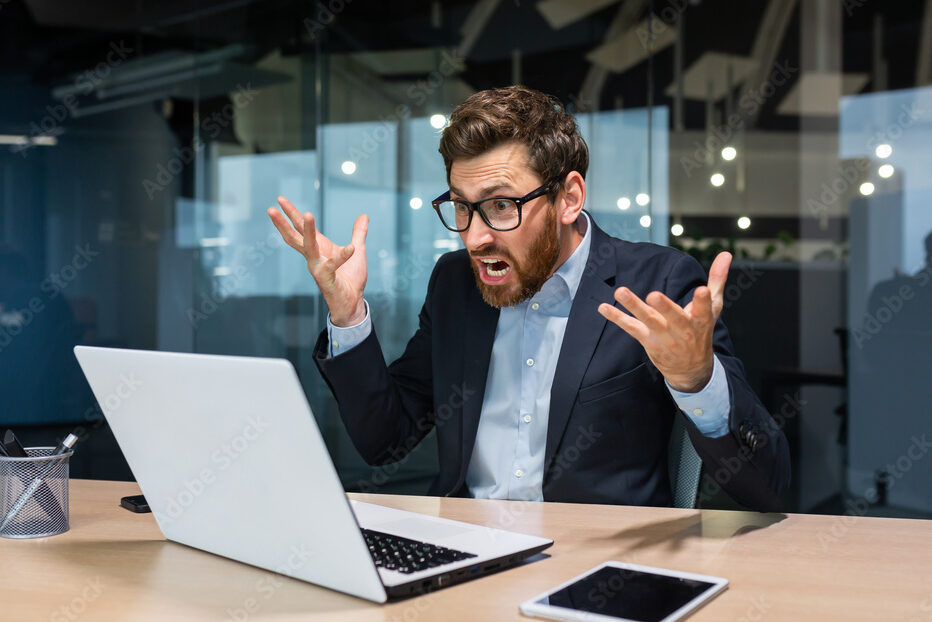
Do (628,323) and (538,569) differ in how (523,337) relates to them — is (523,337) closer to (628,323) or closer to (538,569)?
(628,323)

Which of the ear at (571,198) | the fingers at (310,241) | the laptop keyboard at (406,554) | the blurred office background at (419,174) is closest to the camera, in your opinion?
the laptop keyboard at (406,554)

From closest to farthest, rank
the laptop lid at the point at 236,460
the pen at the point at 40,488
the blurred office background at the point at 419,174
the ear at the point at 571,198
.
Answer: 1. the laptop lid at the point at 236,460
2. the pen at the point at 40,488
3. the ear at the point at 571,198
4. the blurred office background at the point at 419,174

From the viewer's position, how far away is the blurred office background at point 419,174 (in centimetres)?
363

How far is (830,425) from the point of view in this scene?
378 cm

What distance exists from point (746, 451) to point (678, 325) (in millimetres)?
293

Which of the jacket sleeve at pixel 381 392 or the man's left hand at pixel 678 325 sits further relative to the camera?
the jacket sleeve at pixel 381 392

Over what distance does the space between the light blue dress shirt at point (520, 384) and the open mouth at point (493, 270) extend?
117 mm

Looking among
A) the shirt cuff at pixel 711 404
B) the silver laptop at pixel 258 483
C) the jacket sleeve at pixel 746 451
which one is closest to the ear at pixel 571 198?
the jacket sleeve at pixel 746 451

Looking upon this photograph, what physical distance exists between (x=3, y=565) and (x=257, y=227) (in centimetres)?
316

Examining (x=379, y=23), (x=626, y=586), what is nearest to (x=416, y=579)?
(x=626, y=586)

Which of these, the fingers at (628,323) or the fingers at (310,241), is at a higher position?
the fingers at (310,241)

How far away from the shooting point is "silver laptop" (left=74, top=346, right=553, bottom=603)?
0.90 m

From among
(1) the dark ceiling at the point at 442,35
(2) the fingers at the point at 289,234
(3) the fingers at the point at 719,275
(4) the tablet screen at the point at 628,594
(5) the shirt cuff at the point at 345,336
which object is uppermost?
(1) the dark ceiling at the point at 442,35

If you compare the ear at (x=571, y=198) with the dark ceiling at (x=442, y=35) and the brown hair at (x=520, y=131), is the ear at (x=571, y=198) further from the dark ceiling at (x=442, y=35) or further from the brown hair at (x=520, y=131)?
the dark ceiling at (x=442, y=35)
